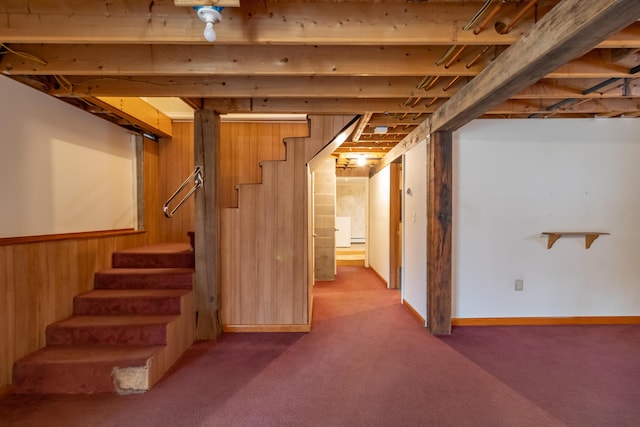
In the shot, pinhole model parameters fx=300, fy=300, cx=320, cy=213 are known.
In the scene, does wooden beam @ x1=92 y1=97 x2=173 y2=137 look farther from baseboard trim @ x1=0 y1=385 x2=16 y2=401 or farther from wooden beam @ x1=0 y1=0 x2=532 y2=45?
baseboard trim @ x1=0 y1=385 x2=16 y2=401

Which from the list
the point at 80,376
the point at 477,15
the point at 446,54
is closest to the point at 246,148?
the point at 446,54

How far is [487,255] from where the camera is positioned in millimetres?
3467

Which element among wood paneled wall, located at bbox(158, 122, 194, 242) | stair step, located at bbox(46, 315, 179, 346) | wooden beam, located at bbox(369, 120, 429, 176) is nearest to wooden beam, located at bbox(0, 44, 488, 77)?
wooden beam, located at bbox(369, 120, 429, 176)

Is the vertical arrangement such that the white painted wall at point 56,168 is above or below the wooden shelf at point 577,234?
above

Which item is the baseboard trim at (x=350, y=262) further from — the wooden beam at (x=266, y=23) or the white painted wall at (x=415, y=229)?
the wooden beam at (x=266, y=23)

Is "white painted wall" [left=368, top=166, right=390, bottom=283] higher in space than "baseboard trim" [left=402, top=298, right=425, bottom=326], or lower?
higher

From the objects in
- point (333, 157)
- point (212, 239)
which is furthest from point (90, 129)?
point (333, 157)

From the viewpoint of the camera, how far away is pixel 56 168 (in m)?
2.84

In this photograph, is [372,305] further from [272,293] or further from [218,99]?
[218,99]

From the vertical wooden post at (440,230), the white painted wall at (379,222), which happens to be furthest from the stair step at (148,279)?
the white painted wall at (379,222)

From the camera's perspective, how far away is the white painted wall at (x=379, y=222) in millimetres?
5430

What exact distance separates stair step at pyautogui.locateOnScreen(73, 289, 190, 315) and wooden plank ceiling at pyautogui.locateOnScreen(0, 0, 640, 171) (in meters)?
1.85

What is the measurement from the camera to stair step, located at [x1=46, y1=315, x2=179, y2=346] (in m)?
2.52

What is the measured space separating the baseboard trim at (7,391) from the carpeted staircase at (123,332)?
0.10 feet
